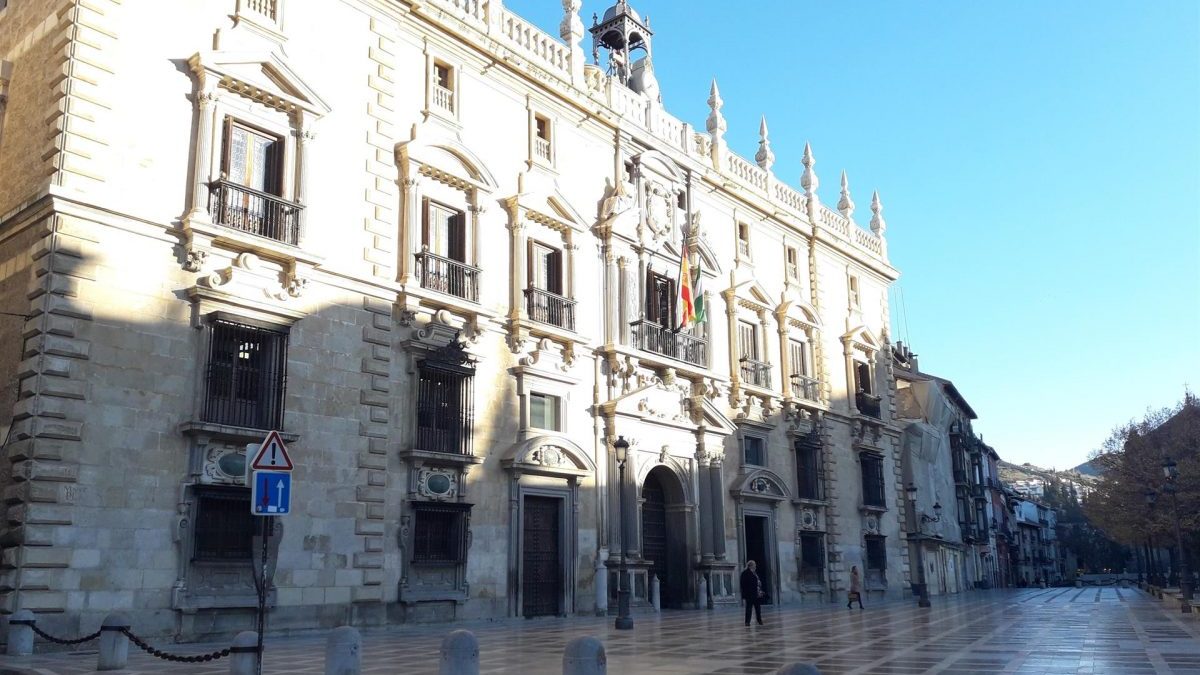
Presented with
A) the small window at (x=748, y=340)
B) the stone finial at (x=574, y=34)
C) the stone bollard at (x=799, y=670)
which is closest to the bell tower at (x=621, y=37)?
the stone finial at (x=574, y=34)

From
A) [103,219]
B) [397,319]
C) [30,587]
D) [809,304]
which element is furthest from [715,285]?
[30,587]

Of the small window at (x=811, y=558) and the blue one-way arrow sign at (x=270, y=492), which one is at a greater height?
the blue one-way arrow sign at (x=270, y=492)

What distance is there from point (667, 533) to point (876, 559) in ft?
40.2

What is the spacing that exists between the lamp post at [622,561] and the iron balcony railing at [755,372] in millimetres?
7206

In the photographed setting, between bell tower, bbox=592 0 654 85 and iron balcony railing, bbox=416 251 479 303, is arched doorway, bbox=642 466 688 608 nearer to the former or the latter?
iron balcony railing, bbox=416 251 479 303

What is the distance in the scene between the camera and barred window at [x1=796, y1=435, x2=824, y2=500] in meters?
33.2

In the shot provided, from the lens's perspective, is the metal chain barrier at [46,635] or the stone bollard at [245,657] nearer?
the stone bollard at [245,657]

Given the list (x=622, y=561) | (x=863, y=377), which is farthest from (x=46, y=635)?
(x=863, y=377)

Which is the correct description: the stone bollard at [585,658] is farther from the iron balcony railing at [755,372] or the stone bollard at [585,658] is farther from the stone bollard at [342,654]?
the iron balcony railing at [755,372]

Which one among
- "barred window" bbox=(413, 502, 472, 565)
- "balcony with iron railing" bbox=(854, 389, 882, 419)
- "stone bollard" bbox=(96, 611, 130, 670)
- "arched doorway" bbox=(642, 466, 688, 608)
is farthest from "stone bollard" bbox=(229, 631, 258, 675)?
"balcony with iron railing" bbox=(854, 389, 882, 419)

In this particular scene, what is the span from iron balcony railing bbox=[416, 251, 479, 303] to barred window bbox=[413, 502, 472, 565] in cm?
461

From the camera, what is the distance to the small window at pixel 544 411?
23.5 meters

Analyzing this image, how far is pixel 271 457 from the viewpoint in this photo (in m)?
9.89

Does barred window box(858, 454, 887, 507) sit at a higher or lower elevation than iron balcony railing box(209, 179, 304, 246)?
lower
